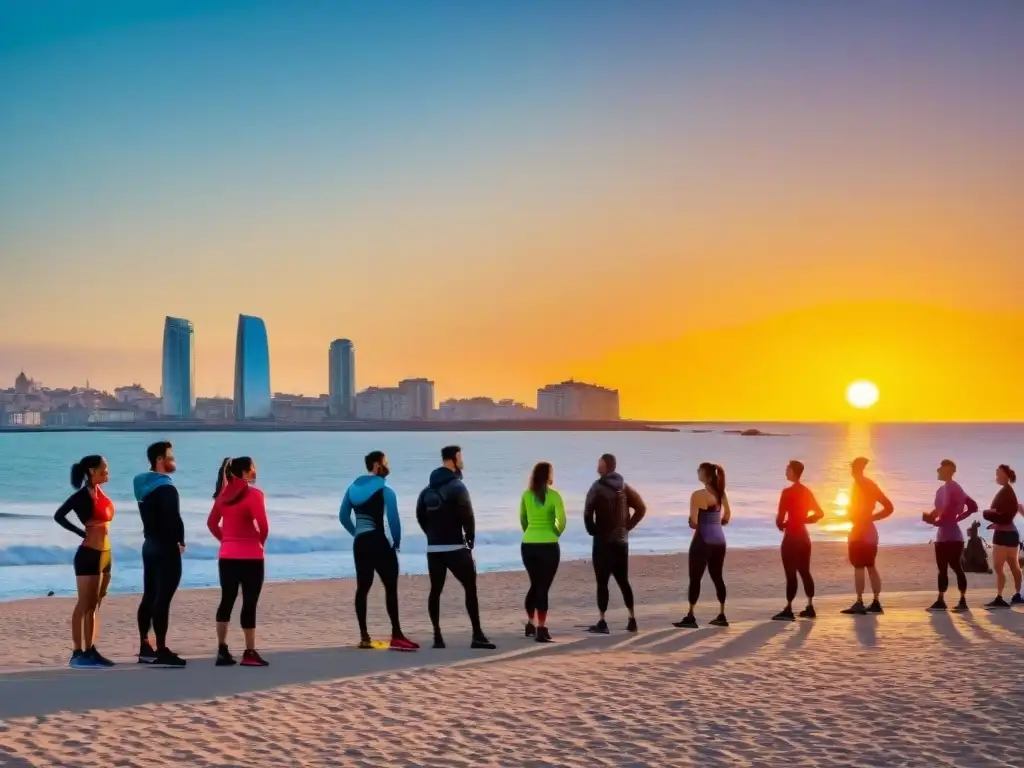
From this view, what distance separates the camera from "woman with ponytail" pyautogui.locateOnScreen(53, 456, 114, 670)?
336 inches

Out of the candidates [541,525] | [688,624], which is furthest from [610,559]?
[688,624]

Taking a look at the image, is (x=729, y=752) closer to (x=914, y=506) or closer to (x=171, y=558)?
(x=171, y=558)

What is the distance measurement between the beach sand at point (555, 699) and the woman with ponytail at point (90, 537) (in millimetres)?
470

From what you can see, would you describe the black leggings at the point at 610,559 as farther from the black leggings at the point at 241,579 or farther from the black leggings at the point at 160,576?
the black leggings at the point at 160,576

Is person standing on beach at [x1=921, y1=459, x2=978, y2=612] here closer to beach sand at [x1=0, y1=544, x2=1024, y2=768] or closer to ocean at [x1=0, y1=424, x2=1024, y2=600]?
beach sand at [x1=0, y1=544, x2=1024, y2=768]

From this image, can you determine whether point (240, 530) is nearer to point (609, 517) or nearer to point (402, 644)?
point (402, 644)

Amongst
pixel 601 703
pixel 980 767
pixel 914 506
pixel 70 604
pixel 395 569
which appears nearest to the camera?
pixel 980 767

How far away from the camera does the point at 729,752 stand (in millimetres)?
6582

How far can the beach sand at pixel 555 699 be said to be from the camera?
6.57m

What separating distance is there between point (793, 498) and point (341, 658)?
5.20 m

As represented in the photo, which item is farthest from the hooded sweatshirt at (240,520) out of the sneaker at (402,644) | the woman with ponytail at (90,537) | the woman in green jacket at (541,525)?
the woman in green jacket at (541,525)

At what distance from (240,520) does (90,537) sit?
4.04ft

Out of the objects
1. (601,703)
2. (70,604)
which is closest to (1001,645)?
(601,703)

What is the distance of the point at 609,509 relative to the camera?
424 inches
